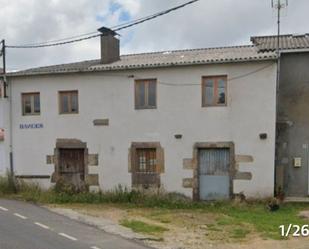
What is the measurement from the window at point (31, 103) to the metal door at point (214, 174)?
287 inches

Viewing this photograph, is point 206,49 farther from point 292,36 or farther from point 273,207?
point 273,207

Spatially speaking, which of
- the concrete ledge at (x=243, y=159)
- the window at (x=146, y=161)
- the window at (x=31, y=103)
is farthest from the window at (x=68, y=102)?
the concrete ledge at (x=243, y=159)

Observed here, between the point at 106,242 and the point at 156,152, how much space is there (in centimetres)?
661

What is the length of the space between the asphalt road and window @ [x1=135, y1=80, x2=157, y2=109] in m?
5.42

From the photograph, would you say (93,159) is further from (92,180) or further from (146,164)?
(146,164)

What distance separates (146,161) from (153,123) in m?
1.52

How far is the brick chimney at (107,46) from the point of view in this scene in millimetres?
17225

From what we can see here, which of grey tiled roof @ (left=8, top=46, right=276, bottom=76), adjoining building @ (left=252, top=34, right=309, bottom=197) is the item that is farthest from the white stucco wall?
adjoining building @ (left=252, top=34, right=309, bottom=197)

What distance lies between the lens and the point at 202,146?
48.3 feet

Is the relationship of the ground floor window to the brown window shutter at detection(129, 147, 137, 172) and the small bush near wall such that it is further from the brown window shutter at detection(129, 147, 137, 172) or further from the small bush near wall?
the small bush near wall

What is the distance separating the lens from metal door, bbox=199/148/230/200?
14648 mm

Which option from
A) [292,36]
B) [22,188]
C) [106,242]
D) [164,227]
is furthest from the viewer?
[292,36]

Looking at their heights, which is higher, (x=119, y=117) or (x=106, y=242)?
(x=119, y=117)

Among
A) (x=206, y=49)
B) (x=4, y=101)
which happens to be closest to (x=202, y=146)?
(x=206, y=49)
